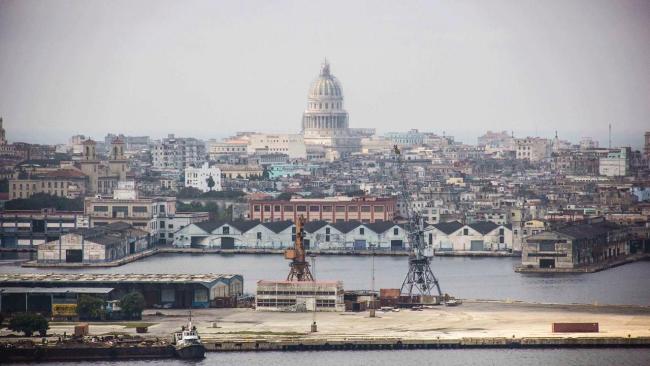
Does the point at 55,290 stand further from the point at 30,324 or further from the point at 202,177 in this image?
the point at 202,177

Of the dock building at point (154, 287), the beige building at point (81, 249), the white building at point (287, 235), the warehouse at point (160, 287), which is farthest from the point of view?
the white building at point (287, 235)

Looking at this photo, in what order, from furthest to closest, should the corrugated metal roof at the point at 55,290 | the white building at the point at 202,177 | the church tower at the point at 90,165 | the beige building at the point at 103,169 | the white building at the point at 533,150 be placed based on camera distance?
the white building at the point at 533,150 → the white building at the point at 202,177 → the beige building at the point at 103,169 → the church tower at the point at 90,165 → the corrugated metal roof at the point at 55,290

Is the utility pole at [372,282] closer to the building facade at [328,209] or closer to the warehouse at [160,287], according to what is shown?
the warehouse at [160,287]

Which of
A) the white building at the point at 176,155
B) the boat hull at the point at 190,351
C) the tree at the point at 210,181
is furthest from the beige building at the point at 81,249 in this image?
the white building at the point at 176,155

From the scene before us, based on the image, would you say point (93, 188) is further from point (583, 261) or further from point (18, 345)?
point (18, 345)

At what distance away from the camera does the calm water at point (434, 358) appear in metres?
35.7

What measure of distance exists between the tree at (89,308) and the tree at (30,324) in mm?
2037

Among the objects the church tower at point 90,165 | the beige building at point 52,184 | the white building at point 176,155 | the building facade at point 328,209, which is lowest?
the building facade at point 328,209

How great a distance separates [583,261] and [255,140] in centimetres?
6134

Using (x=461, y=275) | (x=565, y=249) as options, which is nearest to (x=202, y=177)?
(x=565, y=249)

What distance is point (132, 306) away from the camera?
3991 cm

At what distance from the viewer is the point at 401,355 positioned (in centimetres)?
3634

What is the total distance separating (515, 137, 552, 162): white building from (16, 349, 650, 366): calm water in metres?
69.6

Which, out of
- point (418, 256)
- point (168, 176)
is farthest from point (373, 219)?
point (168, 176)
